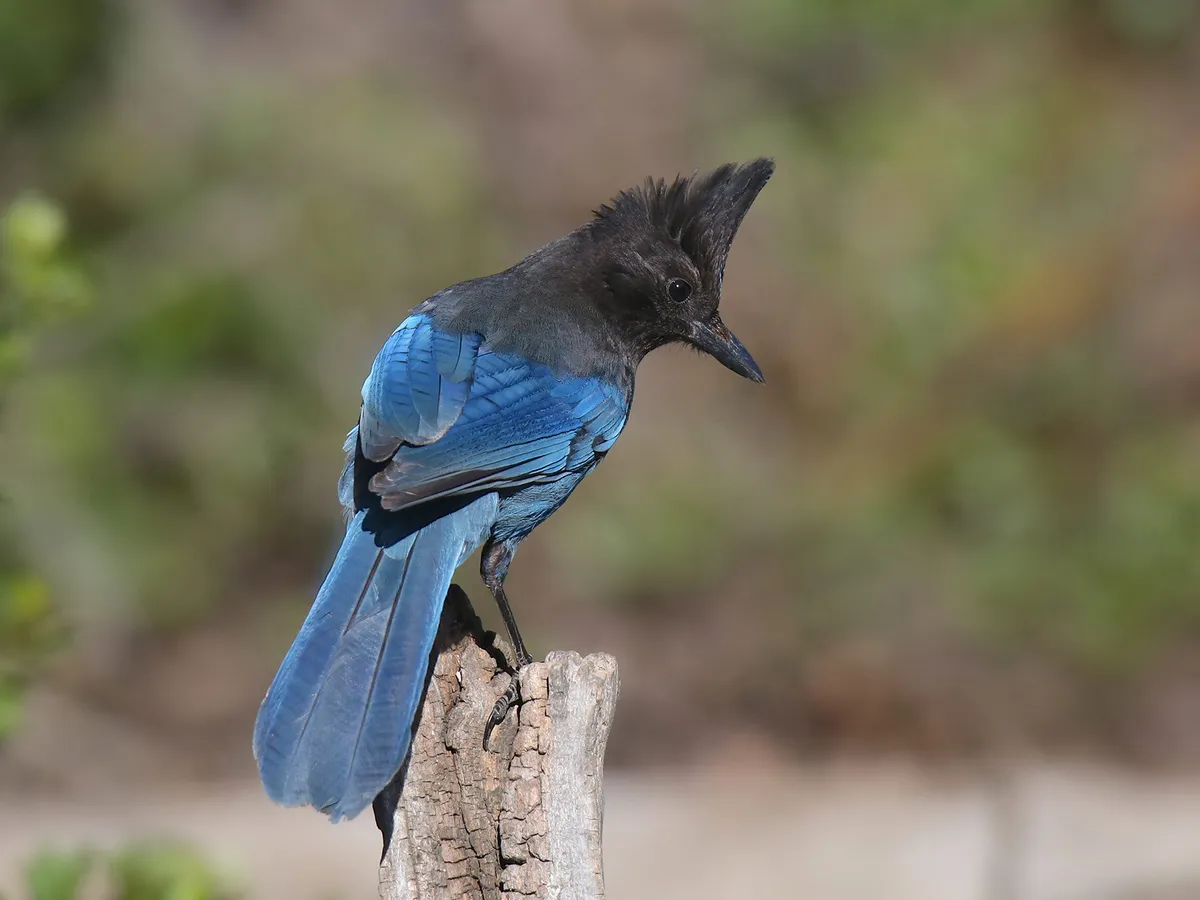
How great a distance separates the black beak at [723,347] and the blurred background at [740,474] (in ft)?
7.02

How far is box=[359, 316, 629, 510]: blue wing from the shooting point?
3289mm

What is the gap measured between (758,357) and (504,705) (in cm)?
547

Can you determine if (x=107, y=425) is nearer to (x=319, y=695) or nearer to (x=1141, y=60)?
(x=319, y=695)

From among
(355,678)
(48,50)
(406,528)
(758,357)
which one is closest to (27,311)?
(406,528)

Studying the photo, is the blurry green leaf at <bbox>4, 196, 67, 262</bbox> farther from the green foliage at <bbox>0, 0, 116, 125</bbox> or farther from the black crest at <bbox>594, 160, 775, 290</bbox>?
the green foliage at <bbox>0, 0, 116, 125</bbox>

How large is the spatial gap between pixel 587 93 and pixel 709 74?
88 centimetres

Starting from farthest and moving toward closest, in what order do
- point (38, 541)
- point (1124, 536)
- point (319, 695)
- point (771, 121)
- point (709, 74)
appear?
point (709, 74), point (771, 121), point (1124, 536), point (38, 541), point (319, 695)

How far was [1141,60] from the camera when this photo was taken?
9477mm

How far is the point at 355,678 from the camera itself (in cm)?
289

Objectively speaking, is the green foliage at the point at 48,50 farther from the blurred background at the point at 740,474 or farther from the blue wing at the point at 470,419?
the blue wing at the point at 470,419

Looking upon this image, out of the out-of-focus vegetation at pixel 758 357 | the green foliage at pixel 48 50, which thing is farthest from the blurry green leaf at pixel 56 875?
the green foliage at pixel 48 50

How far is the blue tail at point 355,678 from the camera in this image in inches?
108

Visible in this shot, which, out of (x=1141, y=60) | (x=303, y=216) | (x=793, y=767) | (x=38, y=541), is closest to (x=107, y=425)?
(x=38, y=541)

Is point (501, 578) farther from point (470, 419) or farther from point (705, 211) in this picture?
point (705, 211)
